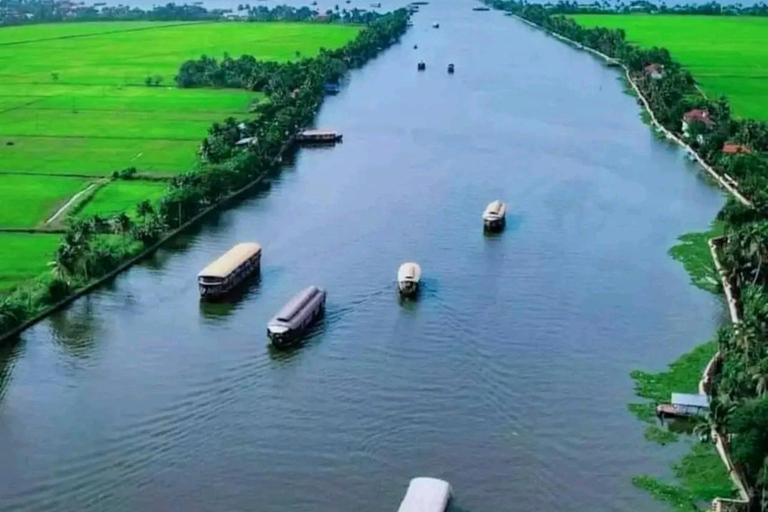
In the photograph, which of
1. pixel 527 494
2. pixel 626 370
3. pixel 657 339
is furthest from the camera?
pixel 657 339

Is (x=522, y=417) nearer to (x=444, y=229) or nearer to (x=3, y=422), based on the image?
(x=3, y=422)

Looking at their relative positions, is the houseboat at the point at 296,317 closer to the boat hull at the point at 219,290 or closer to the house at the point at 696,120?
the boat hull at the point at 219,290

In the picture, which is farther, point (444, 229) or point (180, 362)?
point (444, 229)

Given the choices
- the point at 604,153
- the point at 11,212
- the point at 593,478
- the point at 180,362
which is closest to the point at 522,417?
the point at 593,478

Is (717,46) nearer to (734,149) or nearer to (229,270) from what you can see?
(734,149)

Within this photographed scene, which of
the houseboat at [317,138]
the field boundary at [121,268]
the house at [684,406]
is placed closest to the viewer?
the house at [684,406]

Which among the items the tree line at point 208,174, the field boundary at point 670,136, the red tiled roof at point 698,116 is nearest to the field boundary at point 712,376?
the field boundary at point 670,136

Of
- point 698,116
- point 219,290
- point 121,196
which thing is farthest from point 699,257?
point 121,196
